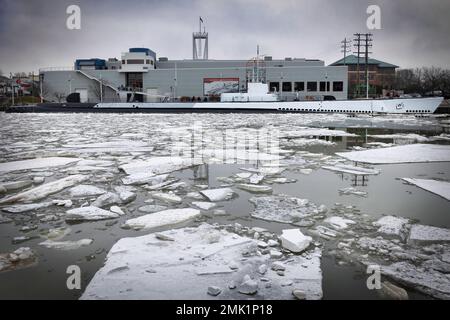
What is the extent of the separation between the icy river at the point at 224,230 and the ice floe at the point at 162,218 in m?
0.02

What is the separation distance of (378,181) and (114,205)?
4.39 metres

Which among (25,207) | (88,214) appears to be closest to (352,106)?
(88,214)

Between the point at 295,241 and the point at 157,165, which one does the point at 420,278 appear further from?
the point at 157,165

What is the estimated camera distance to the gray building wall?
50.2 metres

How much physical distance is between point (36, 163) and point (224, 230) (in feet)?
18.9

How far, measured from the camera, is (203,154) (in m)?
9.27

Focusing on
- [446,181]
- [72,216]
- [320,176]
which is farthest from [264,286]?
[446,181]

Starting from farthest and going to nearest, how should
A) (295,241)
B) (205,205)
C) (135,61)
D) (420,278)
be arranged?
(135,61) → (205,205) → (295,241) → (420,278)

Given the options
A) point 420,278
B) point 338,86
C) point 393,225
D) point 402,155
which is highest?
point 338,86

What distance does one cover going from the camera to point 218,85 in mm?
51625

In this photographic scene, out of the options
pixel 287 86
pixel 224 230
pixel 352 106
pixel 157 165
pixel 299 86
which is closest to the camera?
pixel 224 230

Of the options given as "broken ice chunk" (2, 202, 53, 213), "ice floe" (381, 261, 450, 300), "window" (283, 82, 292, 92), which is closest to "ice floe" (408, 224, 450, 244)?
"ice floe" (381, 261, 450, 300)

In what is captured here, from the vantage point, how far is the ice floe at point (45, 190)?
5051 millimetres
